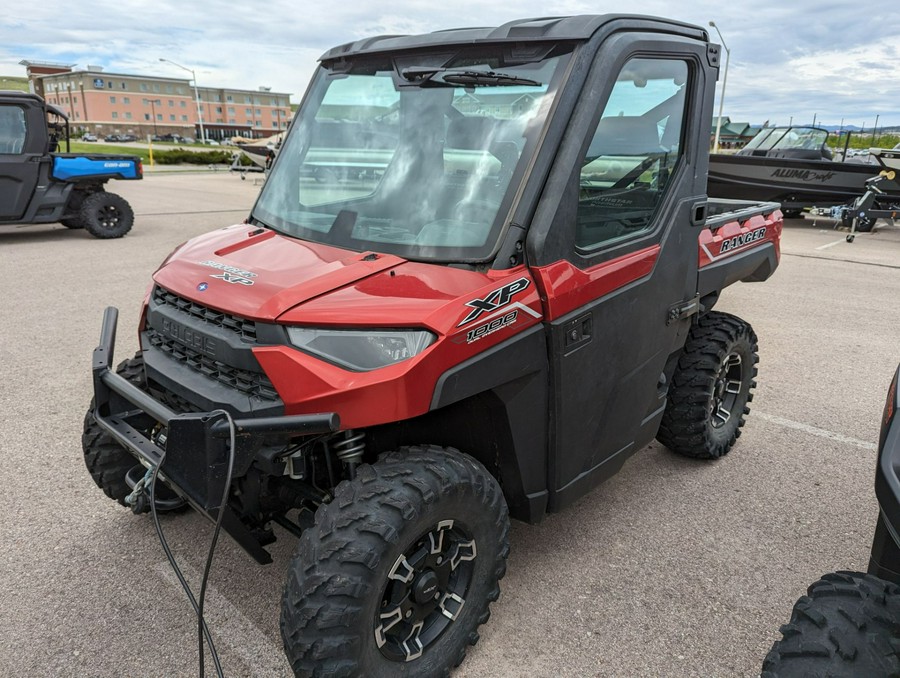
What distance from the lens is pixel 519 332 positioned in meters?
2.26

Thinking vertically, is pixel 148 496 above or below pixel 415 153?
below

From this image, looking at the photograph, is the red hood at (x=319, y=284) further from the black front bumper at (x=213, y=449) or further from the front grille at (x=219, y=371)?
the black front bumper at (x=213, y=449)

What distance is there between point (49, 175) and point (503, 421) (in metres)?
10.5

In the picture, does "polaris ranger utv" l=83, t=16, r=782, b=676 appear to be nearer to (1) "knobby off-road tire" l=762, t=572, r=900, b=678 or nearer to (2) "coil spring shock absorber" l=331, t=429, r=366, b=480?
(2) "coil spring shock absorber" l=331, t=429, r=366, b=480

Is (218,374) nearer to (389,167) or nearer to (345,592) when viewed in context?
(345,592)

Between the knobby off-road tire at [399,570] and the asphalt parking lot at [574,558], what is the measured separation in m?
0.25

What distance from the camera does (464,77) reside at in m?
2.44

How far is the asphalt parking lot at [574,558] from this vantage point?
8.04 feet

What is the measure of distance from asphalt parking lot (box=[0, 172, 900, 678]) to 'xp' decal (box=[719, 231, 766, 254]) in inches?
48.5

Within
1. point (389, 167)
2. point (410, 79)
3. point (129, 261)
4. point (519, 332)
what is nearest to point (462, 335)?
point (519, 332)

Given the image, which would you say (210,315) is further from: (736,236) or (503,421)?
(736,236)

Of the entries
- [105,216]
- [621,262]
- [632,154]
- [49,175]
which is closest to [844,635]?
[621,262]

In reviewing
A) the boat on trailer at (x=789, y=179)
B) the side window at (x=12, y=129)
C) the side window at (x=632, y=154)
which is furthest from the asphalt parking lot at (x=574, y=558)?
the boat on trailer at (x=789, y=179)

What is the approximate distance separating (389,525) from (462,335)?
601 mm
